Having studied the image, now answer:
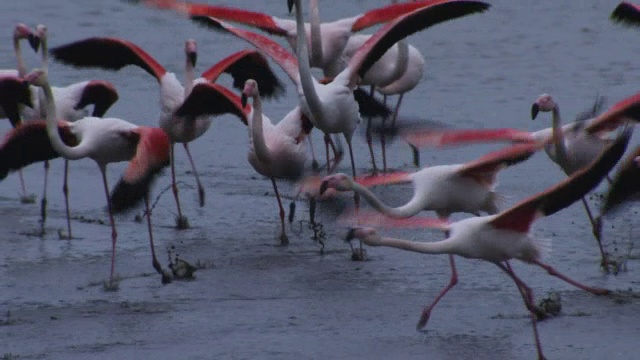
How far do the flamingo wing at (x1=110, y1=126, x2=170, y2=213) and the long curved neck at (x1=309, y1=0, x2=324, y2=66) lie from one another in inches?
92.5

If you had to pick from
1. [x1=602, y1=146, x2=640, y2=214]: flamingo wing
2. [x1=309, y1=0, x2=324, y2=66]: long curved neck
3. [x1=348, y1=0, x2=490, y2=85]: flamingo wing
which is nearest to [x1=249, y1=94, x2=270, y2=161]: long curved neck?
[x1=348, y1=0, x2=490, y2=85]: flamingo wing

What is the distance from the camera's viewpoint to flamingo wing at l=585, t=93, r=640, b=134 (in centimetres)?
794

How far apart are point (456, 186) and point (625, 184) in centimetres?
84

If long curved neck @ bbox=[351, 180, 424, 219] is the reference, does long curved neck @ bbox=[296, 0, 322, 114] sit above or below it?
above

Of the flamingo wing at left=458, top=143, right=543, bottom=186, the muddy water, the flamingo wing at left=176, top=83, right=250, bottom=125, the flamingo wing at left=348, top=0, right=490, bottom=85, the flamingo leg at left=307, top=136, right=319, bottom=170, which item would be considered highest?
the flamingo wing at left=348, top=0, right=490, bottom=85

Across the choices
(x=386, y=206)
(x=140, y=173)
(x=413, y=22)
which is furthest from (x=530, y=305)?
(x=413, y=22)

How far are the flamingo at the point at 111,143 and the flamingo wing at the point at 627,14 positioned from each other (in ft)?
11.1

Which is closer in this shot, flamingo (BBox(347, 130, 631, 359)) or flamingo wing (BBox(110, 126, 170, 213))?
flamingo (BBox(347, 130, 631, 359))

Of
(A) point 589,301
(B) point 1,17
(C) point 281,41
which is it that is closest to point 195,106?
(A) point 589,301

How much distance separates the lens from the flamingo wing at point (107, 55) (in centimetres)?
1032

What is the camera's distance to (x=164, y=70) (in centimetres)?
1041

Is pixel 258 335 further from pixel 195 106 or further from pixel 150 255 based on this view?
pixel 195 106

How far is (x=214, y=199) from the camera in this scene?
1069 cm

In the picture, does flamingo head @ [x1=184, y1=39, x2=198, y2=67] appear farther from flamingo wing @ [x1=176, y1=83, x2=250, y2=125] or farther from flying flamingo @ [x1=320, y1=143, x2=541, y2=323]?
flying flamingo @ [x1=320, y1=143, x2=541, y2=323]
